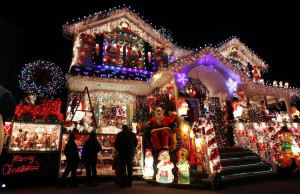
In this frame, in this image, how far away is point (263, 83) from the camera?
1212 cm

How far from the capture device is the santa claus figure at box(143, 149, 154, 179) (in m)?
7.38

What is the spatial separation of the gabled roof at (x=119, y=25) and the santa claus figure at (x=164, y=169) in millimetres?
8113

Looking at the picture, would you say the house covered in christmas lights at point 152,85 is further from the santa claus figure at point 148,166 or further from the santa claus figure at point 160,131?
the santa claus figure at point 160,131

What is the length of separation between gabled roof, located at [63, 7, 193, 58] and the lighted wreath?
2.26 meters

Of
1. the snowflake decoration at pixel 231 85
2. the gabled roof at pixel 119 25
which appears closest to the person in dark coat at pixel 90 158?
the gabled roof at pixel 119 25

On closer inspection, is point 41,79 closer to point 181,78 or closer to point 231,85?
point 181,78

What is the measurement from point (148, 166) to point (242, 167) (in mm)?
3415

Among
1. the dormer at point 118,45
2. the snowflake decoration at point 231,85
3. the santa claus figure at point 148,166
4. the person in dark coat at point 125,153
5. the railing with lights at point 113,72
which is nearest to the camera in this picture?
the person in dark coat at point 125,153

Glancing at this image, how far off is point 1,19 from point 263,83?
17341mm

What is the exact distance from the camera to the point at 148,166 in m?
7.50

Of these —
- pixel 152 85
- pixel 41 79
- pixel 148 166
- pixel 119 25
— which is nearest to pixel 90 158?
pixel 148 166

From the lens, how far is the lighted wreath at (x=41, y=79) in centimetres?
1078

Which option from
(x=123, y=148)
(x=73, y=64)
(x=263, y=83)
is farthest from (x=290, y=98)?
(x=73, y=64)

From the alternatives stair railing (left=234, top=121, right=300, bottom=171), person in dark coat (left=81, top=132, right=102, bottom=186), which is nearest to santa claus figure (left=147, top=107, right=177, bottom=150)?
person in dark coat (left=81, top=132, right=102, bottom=186)
